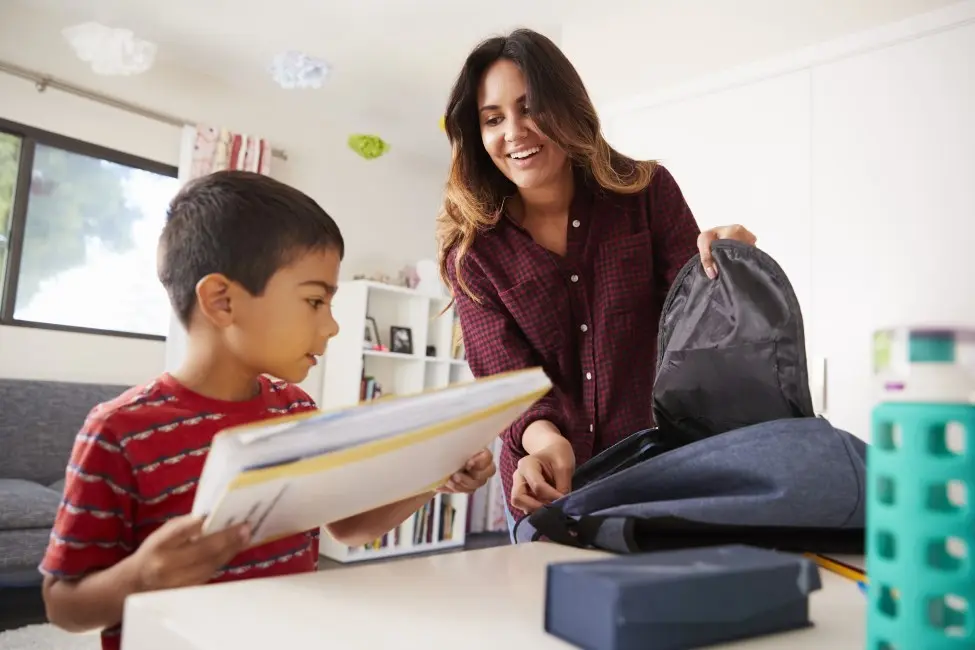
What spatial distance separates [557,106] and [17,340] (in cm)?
306

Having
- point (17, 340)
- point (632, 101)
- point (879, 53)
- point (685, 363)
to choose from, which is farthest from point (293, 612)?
point (17, 340)

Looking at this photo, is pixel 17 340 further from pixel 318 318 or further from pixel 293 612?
pixel 293 612

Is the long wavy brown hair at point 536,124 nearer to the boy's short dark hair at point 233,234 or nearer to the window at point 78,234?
the boy's short dark hair at point 233,234

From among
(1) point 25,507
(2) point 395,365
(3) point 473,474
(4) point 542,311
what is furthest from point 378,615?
(2) point 395,365

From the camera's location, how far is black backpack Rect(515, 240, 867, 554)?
602 millimetres

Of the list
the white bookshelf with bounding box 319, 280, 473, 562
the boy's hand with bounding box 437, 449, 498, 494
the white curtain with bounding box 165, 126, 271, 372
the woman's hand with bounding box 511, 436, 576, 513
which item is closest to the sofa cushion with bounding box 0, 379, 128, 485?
the white curtain with bounding box 165, 126, 271, 372

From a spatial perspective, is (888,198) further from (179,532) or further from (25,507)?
(25,507)

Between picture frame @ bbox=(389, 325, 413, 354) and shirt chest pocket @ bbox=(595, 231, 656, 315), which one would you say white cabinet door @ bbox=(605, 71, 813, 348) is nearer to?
shirt chest pocket @ bbox=(595, 231, 656, 315)

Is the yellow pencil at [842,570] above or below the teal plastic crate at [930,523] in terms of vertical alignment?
below

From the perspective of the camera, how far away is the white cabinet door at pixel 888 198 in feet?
7.25

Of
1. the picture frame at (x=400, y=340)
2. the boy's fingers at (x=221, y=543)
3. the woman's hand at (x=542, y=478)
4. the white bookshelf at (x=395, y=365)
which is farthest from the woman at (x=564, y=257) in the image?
the picture frame at (x=400, y=340)

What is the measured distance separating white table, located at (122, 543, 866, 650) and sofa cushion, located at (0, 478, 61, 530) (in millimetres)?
2578

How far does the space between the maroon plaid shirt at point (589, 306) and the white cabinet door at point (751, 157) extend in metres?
1.41

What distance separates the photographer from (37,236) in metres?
3.37
